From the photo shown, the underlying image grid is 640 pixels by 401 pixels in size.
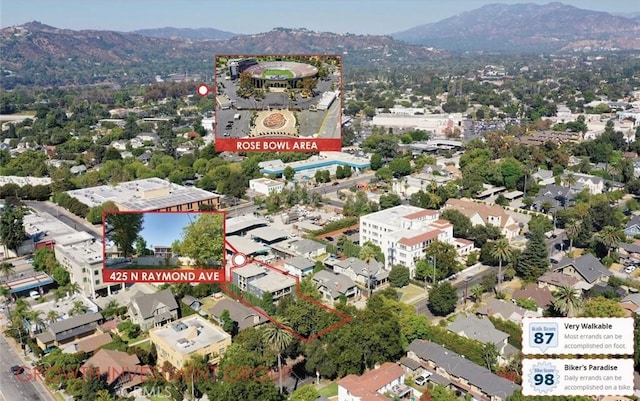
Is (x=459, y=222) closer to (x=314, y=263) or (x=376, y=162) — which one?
(x=314, y=263)

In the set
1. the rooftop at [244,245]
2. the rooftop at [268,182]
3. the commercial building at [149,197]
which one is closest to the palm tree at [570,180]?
the rooftop at [268,182]

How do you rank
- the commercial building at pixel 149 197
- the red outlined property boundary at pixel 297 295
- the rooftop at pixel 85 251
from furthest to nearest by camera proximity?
1. the commercial building at pixel 149 197
2. the rooftop at pixel 85 251
3. the red outlined property boundary at pixel 297 295

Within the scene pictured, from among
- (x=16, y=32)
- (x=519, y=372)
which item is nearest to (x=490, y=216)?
(x=519, y=372)

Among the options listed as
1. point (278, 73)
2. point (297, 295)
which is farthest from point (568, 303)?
point (278, 73)

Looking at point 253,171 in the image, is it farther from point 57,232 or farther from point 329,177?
point 57,232

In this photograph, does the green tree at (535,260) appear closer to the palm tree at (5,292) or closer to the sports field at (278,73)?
the sports field at (278,73)
